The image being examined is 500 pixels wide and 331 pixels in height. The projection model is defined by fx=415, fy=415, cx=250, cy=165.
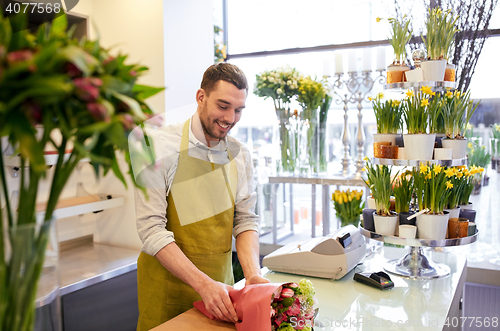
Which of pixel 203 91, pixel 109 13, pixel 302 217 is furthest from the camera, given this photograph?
pixel 302 217

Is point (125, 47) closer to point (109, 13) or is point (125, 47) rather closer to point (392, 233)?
point (109, 13)

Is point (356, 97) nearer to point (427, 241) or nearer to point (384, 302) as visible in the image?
point (427, 241)

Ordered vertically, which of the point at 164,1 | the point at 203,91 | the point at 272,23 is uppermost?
the point at 272,23

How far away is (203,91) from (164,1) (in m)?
1.30

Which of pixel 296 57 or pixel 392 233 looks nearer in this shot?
pixel 392 233

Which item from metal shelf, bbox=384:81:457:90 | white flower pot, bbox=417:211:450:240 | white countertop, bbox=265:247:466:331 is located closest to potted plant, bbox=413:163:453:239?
white flower pot, bbox=417:211:450:240

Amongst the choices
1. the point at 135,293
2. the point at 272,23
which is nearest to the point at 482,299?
the point at 135,293

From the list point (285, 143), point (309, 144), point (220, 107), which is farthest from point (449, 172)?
point (285, 143)

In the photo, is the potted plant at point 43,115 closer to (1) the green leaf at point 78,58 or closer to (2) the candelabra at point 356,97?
(1) the green leaf at point 78,58

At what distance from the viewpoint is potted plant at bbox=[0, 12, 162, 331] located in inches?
17.4

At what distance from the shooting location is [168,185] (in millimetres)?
1679

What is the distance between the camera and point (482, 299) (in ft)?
9.55

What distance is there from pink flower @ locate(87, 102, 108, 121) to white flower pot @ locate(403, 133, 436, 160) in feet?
5.24

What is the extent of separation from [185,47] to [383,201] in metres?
1.75
